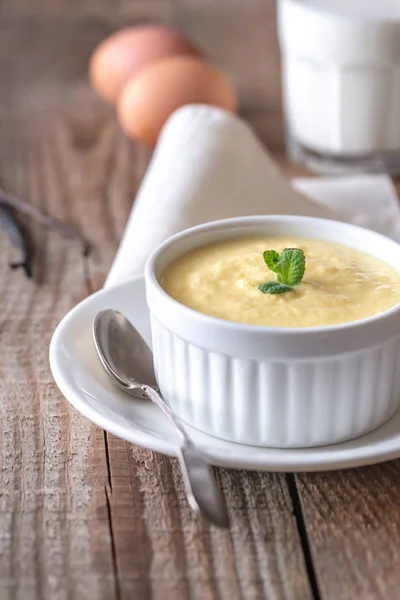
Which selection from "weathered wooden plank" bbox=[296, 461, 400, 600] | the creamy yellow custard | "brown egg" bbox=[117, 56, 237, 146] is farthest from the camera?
"brown egg" bbox=[117, 56, 237, 146]

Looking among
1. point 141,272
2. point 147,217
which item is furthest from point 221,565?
point 147,217

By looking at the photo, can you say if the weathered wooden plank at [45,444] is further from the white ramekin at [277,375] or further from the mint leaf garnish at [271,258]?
the mint leaf garnish at [271,258]

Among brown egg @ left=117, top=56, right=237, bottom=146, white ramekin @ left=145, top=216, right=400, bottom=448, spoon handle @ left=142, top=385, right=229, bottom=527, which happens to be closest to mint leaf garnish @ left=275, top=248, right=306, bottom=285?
white ramekin @ left=145, top=216, right=400, bottom=448

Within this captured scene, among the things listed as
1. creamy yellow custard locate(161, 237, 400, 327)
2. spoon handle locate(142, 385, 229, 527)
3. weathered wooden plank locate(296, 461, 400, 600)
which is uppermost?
creamy yellow custard locate(161, 237, 400, 327)

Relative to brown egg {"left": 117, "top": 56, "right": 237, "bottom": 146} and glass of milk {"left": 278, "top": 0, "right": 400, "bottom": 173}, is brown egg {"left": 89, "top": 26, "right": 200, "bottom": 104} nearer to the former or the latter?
brown egg {"left": 117, "top": 56, "right": 237, "bottom": 146}

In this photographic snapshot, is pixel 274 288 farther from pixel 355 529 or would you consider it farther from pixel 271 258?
pixel 355 529

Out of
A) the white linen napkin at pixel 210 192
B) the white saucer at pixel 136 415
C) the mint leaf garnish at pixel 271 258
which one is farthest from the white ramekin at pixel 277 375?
the white linen napkin at pixel 210 192
